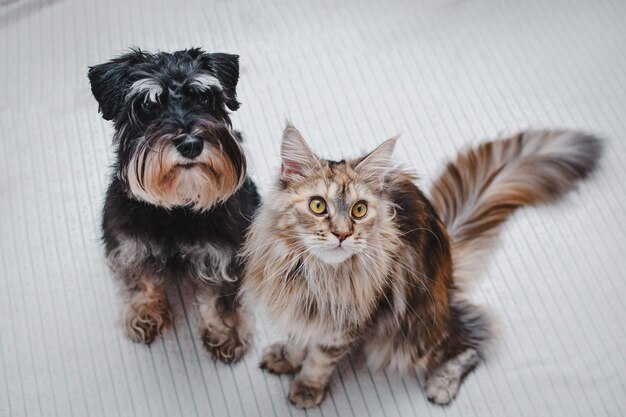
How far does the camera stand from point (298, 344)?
1.57 metres

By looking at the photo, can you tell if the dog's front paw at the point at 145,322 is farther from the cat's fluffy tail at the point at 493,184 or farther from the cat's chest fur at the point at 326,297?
the cat's fluffy tail at the point at 493,184

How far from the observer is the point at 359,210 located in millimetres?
1270

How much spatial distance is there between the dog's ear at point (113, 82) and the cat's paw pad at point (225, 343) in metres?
0.65

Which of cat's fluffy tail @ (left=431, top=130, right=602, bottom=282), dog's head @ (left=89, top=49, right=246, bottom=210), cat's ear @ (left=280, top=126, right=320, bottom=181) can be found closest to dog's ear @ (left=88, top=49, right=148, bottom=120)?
dog's head @ (left=89, top=49, right=246, bottom=210)

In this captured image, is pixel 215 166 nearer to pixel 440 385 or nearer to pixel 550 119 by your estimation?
pixel 440 385

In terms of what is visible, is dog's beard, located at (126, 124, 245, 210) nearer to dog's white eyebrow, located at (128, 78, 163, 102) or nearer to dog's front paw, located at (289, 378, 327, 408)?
dog's white eyebrow, located at (128, 78, 163, 102)

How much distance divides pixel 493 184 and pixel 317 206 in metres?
0.65

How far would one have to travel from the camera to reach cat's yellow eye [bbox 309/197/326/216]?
1.25 metres

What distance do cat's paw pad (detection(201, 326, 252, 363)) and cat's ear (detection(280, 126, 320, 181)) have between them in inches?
22.3

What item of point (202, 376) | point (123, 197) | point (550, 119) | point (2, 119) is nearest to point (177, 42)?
point (2, 119)

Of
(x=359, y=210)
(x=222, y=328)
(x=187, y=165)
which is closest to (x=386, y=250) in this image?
(x=359, y=210)

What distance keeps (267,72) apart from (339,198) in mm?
983

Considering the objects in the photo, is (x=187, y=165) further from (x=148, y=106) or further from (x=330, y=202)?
(x=330, y=202)

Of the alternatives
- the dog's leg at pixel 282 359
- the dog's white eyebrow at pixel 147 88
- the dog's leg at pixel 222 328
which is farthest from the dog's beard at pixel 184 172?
the dog's leg at pixel 282 359
